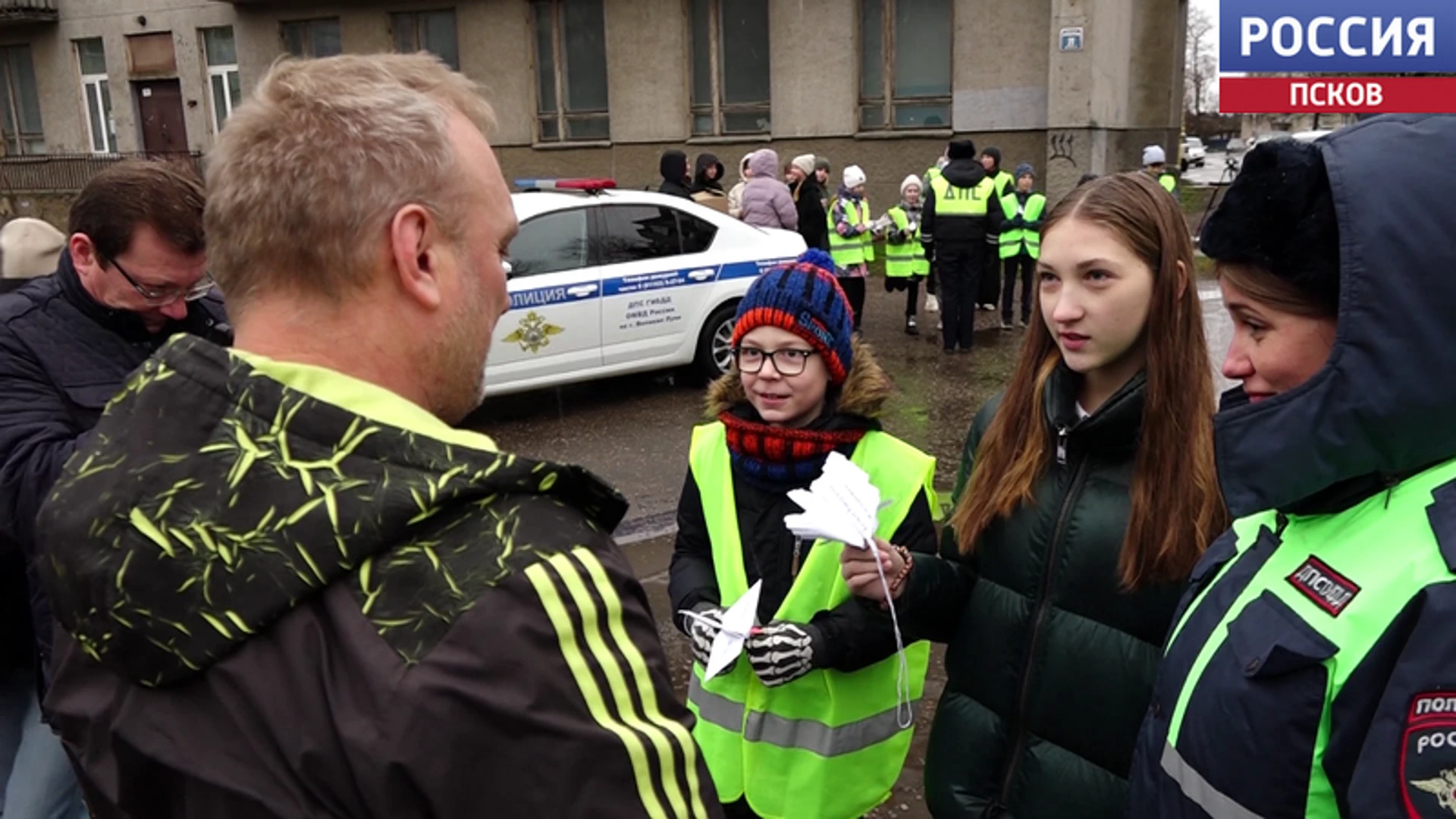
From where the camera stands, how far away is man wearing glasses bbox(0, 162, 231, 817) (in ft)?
7.86

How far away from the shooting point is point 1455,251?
52.7 inches

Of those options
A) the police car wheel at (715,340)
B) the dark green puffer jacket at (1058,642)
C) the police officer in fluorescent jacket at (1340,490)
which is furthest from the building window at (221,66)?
Result: the police officer in fluorescent jacket at (1340,490)

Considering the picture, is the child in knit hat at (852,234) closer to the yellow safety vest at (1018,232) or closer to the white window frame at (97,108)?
the yellow safety vest at (1018,232)

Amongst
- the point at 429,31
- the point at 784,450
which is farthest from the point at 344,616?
the point at 429,31

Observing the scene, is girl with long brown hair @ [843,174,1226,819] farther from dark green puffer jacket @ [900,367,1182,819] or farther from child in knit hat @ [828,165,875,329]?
child in knit hat @ [828,165,875,329]

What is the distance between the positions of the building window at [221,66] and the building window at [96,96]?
3057mm

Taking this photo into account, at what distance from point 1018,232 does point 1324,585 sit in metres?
11.1

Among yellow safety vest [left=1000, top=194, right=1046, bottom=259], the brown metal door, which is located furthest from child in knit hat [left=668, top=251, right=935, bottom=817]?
the brown metal door

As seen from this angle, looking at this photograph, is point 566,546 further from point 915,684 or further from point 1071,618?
point 915,684

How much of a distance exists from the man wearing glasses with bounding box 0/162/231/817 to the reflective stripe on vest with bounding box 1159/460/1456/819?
6.70ft

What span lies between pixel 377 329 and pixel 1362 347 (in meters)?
1.14

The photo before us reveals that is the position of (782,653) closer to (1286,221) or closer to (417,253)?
(1286,221)

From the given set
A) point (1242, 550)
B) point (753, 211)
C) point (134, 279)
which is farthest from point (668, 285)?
point (1242, 550)

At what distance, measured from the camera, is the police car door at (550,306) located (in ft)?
26.9
